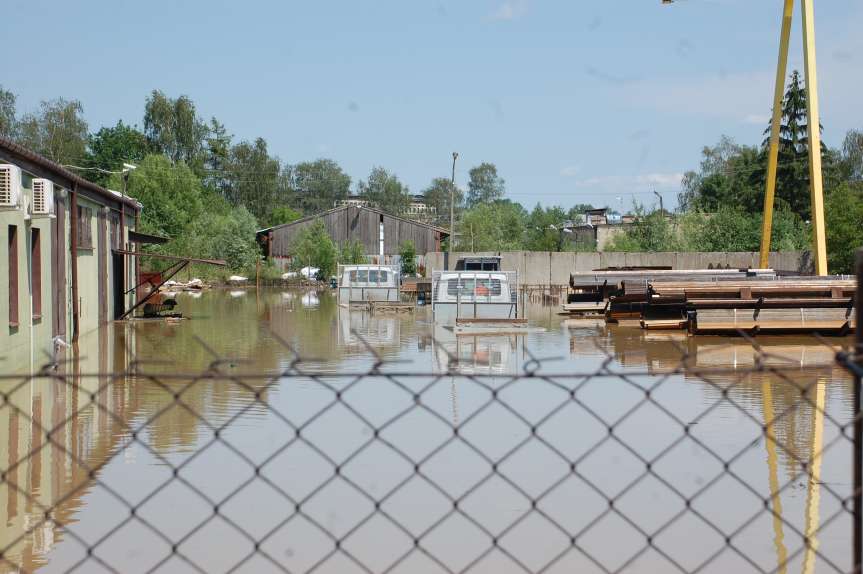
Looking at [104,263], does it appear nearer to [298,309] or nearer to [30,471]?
[298,309]

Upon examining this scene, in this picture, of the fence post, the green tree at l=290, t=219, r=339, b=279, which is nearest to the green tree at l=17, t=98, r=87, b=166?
the green tree at l=290, t=219, r=339, b=279

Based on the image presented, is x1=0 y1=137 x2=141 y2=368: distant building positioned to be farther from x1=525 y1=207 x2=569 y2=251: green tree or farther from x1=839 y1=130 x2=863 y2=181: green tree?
x1=839 y1=130 x2=863 y2=181: green tree

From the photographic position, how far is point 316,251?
6272 cm

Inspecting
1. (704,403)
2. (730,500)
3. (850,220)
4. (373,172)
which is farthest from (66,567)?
(373,172)

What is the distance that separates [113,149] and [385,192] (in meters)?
47.1

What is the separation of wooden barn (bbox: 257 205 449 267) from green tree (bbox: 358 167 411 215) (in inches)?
2065

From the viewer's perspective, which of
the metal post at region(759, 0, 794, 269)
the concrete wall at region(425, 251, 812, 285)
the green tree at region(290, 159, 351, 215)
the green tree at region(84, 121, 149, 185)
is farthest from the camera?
the green tree at region(290, 159, 351, 215)

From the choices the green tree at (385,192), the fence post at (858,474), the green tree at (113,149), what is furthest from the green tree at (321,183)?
the fence post at (858,474)

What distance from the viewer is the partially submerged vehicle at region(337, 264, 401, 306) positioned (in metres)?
36.9

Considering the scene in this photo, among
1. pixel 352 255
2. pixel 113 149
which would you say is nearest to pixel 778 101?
pixel 352 255

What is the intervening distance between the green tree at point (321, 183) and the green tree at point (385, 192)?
2804mm

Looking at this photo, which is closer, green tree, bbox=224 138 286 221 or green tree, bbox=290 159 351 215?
green tree, bbox=224 138 286 221

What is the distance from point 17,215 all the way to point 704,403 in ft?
37.3

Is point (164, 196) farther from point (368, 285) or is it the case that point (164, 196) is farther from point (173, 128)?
point (368, 285)
